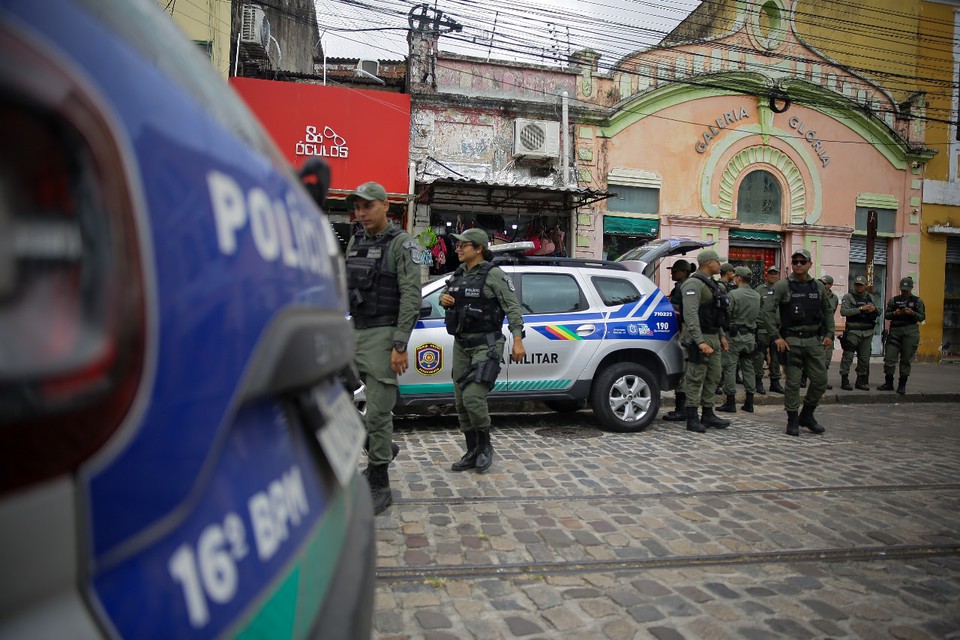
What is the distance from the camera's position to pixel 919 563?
3117 millimetres

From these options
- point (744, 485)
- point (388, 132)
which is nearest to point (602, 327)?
point (744, 485)

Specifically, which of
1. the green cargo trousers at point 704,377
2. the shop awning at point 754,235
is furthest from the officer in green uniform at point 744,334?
the shop awning at point 754,235

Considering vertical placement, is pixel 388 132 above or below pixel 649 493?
above

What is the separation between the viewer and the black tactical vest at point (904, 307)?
10.4m

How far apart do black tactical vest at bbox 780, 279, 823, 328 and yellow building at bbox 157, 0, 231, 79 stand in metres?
9.56

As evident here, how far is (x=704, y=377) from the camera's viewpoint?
266 inches

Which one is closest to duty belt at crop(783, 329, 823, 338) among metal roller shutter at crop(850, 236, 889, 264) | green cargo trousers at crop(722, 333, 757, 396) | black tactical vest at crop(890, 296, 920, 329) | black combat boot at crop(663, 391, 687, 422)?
black combat boot at crop(663, 391, 687, 422)

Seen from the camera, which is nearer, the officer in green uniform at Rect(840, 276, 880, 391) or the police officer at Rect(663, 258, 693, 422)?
the police officer at Rect(663, 258, 693, 422)

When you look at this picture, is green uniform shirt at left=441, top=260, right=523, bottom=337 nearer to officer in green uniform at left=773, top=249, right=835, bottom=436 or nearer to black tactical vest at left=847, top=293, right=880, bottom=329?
officer in green uniform at left=773, top=249, right=835, bottom=436

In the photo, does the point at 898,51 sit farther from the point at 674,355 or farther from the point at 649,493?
the point at 649,493

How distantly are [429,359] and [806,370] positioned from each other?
13.8 feet

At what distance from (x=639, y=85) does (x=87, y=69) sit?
14.5m

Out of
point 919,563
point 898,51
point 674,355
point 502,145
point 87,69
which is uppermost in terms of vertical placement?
point 898,51

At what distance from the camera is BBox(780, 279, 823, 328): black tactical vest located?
6.46 metres
